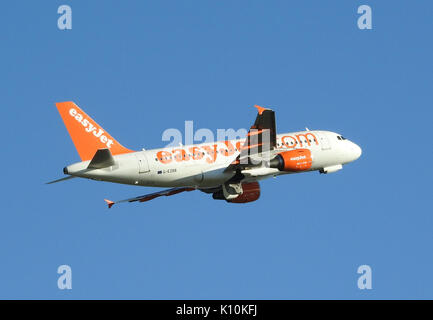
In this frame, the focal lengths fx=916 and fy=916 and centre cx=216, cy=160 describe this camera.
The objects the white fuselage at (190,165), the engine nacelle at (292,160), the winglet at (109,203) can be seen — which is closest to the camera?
the white fuselage at (190,165)

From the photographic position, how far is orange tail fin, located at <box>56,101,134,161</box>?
60.7 meters

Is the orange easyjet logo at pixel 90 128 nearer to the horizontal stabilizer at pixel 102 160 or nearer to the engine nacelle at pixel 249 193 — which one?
the horizontal stabilizer at pixel 102 160

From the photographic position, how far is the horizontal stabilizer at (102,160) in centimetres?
5859

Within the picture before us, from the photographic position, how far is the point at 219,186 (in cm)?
6694

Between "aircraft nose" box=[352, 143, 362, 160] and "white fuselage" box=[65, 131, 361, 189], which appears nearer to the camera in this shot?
"white fuselage" box=[65, 131, 361, 189]

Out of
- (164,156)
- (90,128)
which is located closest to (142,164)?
(164,156)

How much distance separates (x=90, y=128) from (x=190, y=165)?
7259 mm

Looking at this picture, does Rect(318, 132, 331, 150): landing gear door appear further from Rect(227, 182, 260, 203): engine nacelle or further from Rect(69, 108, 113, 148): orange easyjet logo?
Rect(69, 108, 113, 148): orange easyjet logo

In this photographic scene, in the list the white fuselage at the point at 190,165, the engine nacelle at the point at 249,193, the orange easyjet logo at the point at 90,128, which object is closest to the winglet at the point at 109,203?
the white fuselage at the point at 190,165

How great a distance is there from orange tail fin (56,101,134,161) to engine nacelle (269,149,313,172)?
11469 millimetres

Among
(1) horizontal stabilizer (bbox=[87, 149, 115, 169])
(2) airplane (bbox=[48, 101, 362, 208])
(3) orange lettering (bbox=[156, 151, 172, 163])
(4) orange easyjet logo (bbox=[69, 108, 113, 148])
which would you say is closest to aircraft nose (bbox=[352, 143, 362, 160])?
(2) airplane (bbox=[48, 101, 362, 208])

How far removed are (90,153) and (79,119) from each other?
2409mm

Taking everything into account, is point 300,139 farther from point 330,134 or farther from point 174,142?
point 174,142

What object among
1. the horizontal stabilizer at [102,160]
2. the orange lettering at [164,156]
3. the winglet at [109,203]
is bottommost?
the winglet at [109,203]
